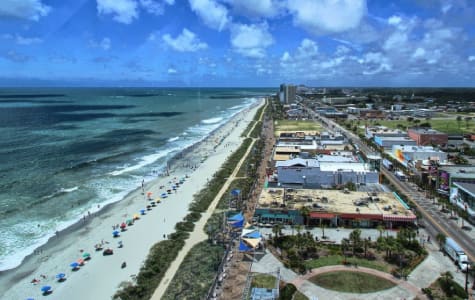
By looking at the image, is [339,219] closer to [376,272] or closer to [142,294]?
[376,272]

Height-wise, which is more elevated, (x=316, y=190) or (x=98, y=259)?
(x=316, y=190)

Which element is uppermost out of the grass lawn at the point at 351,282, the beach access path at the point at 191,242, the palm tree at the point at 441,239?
the palm tree at the point at 441,239

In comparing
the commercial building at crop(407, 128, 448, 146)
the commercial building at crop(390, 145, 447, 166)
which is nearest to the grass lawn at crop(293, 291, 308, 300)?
the commercial building at crop(390, 145, 447, 166)

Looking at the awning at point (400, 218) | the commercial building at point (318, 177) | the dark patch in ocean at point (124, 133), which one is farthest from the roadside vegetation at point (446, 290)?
the dark patch in ocean at point (124, 133)

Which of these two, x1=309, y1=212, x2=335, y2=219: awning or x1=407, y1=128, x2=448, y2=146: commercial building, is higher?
x1=407, y1=128, x2=448, y2=146: commercial building

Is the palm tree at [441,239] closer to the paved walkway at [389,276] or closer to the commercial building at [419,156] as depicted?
the paved walkway at [389,276]

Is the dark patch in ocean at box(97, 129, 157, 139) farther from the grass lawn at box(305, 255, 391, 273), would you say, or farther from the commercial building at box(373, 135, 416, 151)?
the grass lawn at box(305, 255, 391, 273)

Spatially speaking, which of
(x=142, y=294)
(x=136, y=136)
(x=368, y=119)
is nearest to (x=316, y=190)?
(x=142, y=294)
